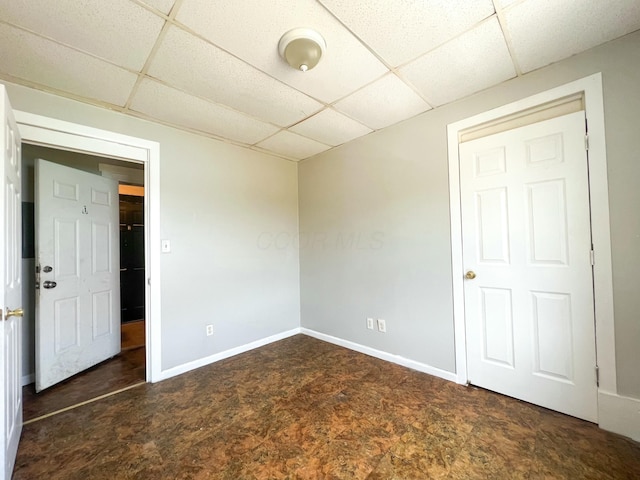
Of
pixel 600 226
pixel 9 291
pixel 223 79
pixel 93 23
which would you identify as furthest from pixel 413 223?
pixel 9 291

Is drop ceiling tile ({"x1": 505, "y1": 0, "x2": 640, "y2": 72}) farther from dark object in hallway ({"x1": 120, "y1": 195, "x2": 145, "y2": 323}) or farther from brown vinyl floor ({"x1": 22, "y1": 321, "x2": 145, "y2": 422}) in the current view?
dark object in hallway ({"x1": 120, "y1": 195, "x2": 145, "y2": 323})

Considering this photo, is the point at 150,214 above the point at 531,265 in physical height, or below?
above

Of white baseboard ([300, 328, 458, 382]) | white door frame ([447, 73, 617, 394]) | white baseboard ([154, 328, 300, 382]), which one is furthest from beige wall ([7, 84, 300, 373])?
white door frame ([447, 73, 617, 394])

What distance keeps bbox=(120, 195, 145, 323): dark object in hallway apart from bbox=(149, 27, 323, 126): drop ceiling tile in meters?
3.51

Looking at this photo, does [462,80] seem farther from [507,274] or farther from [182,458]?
[182,458]

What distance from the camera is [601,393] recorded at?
1690 millimetres

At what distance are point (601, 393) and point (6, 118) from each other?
3.85m

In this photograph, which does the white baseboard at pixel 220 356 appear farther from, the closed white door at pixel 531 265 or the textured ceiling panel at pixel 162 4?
the textured ceiling panel at pixel 162 4

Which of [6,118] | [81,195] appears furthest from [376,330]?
[81,195]

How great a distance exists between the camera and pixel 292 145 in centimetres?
312

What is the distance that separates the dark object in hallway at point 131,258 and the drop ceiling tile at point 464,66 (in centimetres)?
477

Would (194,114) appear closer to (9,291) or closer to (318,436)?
(9,291)

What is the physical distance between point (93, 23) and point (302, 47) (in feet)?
3.62

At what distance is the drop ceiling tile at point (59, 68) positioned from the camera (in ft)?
4.94
